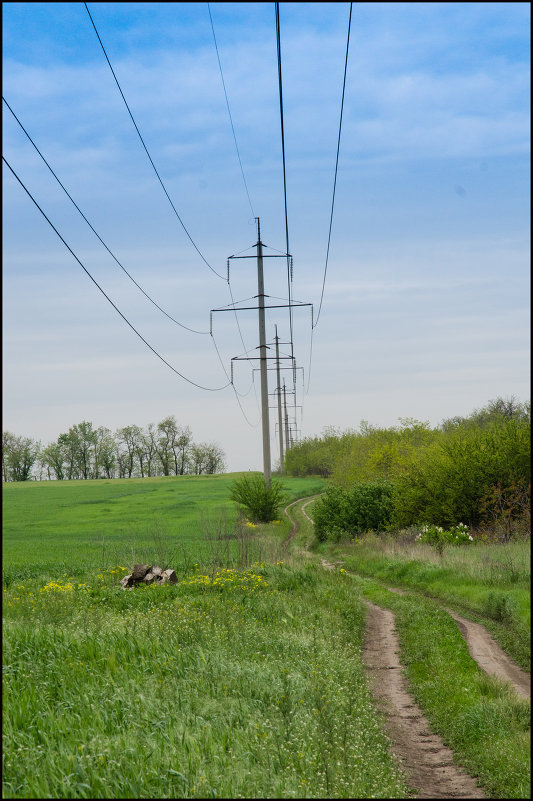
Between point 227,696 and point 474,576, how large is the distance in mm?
12223

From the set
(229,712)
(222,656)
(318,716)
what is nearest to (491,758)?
(318,716)

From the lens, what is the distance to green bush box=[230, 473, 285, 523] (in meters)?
39.7

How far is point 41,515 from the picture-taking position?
55875mm

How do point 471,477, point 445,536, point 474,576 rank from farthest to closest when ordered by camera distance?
point 471,477 < point 445,536 < point 474,576

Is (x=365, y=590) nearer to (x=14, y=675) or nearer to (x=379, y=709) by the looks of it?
(x=379, y=709)

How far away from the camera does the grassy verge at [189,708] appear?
20.1 feet

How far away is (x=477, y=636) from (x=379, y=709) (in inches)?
204

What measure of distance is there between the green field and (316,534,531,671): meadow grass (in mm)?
270

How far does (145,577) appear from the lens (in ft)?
66.0

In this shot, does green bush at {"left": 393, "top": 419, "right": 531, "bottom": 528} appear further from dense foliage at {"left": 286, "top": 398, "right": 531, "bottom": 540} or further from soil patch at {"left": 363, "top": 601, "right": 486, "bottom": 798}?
soil patch at {"left": 363, "top": 601, "right": 486, "bottom": 798}

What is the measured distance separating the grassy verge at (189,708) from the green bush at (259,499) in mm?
25461

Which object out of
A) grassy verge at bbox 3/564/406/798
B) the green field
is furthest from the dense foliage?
grassy verge at bbox 3/564/406/798

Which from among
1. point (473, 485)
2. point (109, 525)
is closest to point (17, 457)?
point (109, 525)

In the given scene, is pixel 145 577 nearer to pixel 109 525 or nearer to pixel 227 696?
pixel 227 696
